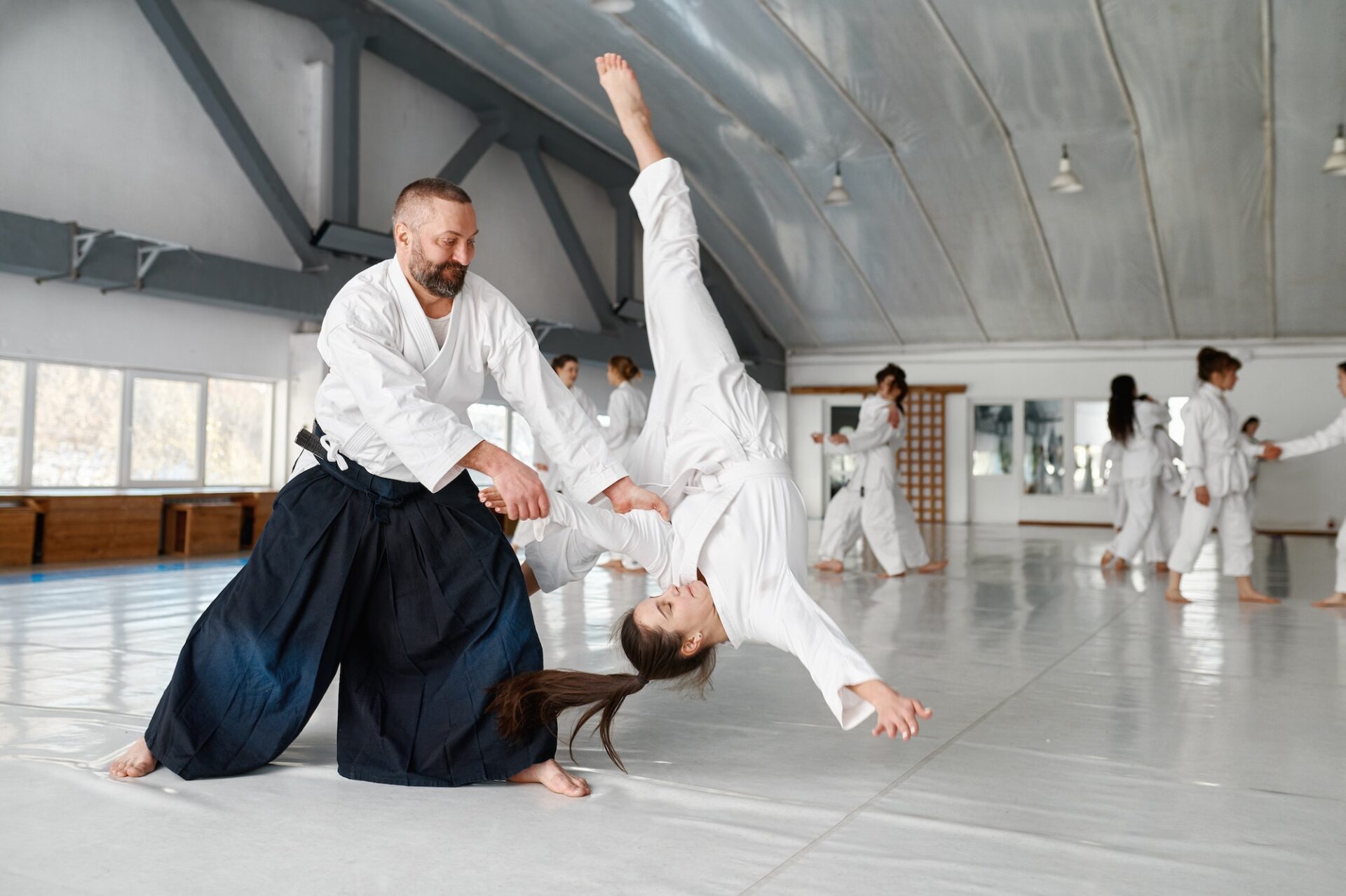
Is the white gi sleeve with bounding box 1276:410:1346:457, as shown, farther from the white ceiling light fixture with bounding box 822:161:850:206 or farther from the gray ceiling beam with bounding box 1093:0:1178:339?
the white ceiling light fixture with bounding box 822:161:850:206

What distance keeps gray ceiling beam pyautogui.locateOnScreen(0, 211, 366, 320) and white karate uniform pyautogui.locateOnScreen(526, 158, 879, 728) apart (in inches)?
214

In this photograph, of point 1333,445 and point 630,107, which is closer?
point 630,107

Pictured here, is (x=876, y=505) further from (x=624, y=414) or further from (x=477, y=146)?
(x=477, y=146)

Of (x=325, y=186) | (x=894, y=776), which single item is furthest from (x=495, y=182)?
(x=894, y=776)

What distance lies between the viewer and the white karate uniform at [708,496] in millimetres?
2057

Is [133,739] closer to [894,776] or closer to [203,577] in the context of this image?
[894,776]

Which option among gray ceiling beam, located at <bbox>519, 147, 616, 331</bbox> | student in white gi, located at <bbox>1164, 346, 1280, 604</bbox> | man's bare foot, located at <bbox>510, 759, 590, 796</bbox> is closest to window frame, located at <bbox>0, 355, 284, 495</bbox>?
gray ceiling beam, located at <bbox>519, 147, 616, 331</bbox>

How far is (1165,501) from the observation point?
7273 millimetres

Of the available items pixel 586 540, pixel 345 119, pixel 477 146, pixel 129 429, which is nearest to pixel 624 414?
pixel 129 429

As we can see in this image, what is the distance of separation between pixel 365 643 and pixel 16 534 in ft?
18.4

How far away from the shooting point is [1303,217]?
1013cm

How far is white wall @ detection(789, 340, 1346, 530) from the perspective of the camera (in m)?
12.4

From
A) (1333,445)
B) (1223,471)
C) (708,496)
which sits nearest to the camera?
(708,496)

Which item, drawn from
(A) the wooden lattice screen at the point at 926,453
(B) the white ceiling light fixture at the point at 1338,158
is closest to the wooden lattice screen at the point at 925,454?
(A) the wooden lattice screen at the point at 926,453
